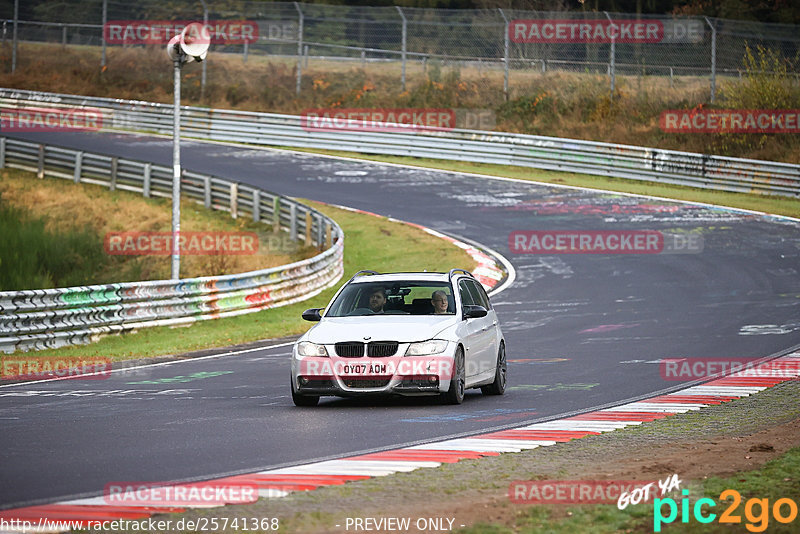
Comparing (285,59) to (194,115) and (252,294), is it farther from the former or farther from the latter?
(252,294)

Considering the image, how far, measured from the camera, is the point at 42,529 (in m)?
6.57

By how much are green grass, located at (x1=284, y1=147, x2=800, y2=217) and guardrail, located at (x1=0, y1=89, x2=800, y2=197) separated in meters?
0.22

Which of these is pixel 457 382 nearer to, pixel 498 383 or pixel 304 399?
pixel 498 383

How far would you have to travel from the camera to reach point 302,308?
25.1 meters

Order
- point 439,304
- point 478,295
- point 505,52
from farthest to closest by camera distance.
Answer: point 505,52, point 478,295, point 439,304

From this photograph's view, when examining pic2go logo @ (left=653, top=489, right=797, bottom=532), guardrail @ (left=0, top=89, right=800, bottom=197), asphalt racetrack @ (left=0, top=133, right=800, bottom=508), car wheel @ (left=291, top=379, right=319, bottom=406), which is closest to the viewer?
pic2go logo @ (left=653, top=489, right=797, bottom=532)

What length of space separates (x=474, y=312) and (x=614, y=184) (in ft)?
92.7

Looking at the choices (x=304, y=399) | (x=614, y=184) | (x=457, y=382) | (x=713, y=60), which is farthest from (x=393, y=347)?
(x=713, y=60)

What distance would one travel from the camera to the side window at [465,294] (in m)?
13.7

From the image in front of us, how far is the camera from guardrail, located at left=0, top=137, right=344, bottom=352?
1862 centimetres

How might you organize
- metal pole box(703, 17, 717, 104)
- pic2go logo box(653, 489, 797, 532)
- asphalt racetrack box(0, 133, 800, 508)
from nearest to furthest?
1. pic2go logo box(653, 489, 797, 532)
2. asphalt racetrack box(0, 133, 800, 508)
3. metal pole box(703, 17, 717, 104)

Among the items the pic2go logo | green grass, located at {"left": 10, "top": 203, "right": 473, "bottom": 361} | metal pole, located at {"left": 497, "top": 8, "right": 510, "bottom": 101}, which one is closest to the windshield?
green grass, located at {"left": 10, "top": 203, "right": 473, "bottom": 361}

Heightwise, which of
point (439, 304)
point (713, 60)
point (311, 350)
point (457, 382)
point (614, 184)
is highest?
point (713, 60)

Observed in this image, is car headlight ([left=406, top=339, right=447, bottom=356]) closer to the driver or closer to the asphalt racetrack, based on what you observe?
the asphalt racetrack
